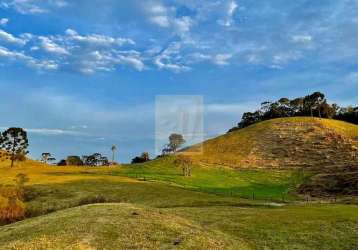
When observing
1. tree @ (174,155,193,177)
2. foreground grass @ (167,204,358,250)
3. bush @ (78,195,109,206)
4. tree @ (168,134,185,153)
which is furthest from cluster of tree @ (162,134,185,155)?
foreground grass @ (167,204,358,250)

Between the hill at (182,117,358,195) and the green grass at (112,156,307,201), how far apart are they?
23.2 ft

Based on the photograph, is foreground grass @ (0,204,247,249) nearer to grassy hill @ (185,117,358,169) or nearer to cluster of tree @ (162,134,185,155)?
grassy hill @ (185,117,358,169)

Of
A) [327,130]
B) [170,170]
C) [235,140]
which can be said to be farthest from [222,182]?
[327,130]

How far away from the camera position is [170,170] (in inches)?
5315

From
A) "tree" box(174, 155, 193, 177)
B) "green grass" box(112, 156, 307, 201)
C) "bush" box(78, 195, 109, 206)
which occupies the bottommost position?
"bush" box(78, 195, 109, 206)

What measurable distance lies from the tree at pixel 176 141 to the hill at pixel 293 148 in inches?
213

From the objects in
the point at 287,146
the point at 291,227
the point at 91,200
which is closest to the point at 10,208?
the point at 91,200

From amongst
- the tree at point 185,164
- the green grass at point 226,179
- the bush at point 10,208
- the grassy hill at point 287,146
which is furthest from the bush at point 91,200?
the grassy hill at point 287,146

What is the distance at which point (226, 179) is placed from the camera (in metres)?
121

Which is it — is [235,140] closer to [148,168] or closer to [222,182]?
[148,168]

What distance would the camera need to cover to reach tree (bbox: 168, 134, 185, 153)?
6640 inches

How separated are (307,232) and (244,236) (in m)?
5.38

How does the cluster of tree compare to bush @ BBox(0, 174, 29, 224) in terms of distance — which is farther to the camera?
the cluster of tree

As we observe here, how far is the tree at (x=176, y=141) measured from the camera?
16865 cm
